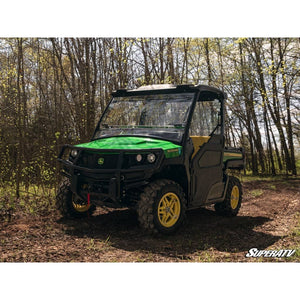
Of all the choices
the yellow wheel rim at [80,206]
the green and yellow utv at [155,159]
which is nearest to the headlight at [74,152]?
the green and yellow utv at [155,159]

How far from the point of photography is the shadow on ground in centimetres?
491

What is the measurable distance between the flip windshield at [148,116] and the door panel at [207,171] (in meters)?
0.53

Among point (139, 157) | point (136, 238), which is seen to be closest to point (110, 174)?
point (139, 157)

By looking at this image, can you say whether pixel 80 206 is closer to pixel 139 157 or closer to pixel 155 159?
pixel 139 157

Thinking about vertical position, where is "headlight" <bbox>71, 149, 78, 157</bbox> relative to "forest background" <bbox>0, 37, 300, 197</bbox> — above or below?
below

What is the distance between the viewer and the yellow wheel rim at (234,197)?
6969 millimetres

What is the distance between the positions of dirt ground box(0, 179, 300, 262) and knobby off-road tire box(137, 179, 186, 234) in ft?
0.52

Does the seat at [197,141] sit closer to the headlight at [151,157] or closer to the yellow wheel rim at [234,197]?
the headlight at [151,157]

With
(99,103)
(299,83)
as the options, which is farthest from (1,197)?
(299,83)

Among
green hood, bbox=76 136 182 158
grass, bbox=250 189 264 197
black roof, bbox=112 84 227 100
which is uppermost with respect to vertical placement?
black roof, bbox=112 84 227 100

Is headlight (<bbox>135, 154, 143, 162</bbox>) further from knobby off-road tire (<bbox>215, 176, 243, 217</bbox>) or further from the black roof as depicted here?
knobby off-road tire (<bbox>215, 176, 243, 217</bbox>)
